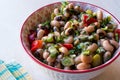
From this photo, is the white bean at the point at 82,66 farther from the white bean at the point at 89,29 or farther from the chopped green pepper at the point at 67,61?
the white bean at the point at 89,29

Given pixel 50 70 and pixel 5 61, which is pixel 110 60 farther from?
pixel 5 61

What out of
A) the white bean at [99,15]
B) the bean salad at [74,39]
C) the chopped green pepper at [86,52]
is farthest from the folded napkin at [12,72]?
the white bean at [99,15]

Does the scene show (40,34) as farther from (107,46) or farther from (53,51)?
(107,46)

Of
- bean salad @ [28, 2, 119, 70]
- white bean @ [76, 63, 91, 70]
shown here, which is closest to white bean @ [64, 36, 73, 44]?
bean salad @ [28, 2, 119, 70]

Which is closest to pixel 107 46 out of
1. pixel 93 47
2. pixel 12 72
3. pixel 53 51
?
pixel 93 47

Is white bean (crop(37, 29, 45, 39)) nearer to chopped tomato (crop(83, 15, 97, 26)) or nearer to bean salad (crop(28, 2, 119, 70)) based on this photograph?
bean salad (crop(28, 2, 119, 70))

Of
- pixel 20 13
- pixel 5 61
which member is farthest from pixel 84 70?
pixel 20 13
